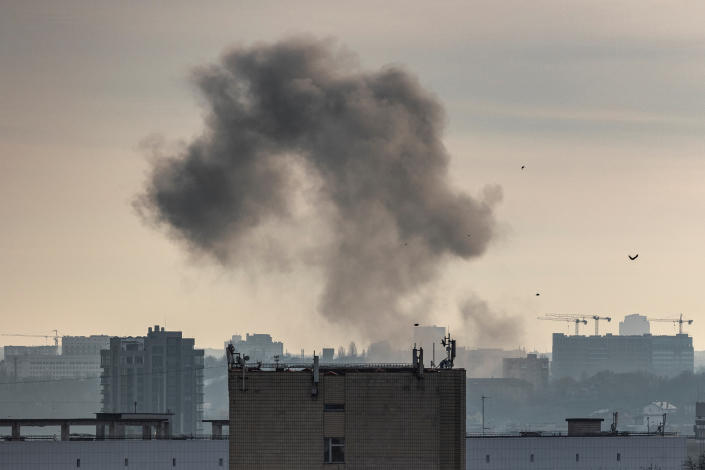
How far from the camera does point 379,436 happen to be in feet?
275

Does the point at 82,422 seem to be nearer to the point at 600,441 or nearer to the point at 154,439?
the point at 154,439

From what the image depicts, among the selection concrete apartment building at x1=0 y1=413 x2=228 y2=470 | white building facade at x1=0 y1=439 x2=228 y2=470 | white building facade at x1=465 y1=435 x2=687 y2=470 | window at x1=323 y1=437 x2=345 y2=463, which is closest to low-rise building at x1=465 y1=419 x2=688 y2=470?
white building facade at x1=465 y1=435 x2=687 y2=470

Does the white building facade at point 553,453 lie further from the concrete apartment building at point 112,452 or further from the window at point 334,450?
the window at point 334,450

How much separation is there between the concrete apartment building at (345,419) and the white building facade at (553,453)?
50618mm

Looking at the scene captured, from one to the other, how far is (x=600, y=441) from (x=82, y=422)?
42657 millimetres

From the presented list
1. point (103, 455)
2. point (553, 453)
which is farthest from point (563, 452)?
point (103, 455)

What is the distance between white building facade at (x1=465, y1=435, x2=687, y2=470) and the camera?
445 feet

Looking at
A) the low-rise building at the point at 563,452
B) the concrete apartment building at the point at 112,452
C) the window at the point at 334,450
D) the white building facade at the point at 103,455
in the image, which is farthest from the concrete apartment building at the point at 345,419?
the low-rise building at the point at 563,452

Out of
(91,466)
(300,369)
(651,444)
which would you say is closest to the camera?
(300,369)

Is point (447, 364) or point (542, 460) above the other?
point (447, 364)

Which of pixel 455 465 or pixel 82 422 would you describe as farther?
pixel 82 422

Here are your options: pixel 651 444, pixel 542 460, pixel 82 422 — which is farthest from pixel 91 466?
pixel 651 444

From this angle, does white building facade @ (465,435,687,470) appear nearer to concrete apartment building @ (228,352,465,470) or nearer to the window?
concrete apartment building @ (228,352,465,470)

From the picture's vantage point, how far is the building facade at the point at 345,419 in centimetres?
8300
